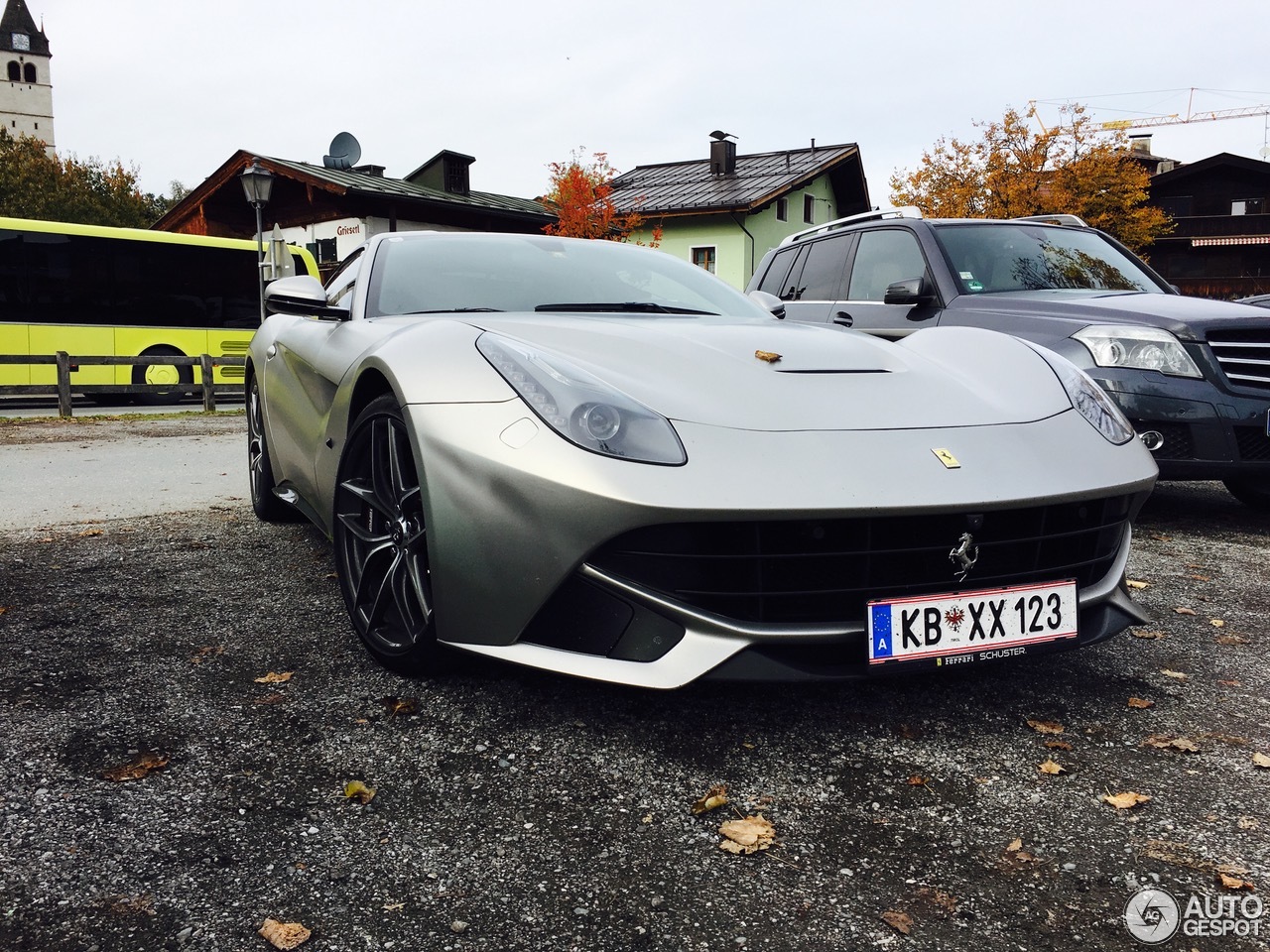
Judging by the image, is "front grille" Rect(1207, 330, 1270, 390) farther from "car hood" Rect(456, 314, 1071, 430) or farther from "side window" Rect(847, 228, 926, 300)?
"car hood" Rect(456, 314, 1071, 430)

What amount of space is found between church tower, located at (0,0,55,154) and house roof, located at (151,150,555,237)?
78547 millimetres

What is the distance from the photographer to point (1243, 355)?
4758 millimetres

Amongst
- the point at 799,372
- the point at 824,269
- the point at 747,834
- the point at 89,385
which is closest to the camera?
the point at 747,834

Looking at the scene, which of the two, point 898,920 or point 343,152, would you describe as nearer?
point 898,920

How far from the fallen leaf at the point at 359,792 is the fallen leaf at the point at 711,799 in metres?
0.67

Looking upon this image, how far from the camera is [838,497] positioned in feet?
6.89

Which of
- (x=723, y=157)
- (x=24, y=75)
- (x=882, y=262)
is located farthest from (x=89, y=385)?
(x=24, y=75)

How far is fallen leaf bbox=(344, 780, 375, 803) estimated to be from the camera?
6.77 feet

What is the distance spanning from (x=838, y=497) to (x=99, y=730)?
1.82 m

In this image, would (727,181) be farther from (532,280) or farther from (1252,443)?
(532,280)

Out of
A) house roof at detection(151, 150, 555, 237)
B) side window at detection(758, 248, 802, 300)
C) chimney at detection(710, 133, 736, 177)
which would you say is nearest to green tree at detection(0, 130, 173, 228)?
house roof at detection(151, 150, 555, 237)

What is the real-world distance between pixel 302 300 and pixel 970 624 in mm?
2469

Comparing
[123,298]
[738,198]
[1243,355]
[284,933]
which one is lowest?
[284,933]

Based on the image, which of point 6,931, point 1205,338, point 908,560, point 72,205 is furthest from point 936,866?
point 72,205
